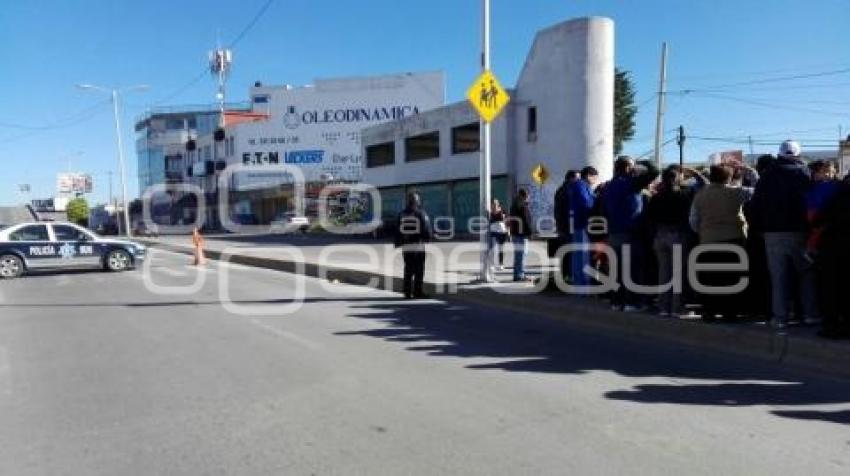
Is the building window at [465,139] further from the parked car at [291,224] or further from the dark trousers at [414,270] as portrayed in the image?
the dark trousers at [414,270]

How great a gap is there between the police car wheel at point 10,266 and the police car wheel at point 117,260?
2152 mm

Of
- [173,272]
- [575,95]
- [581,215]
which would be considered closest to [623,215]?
[581,215]

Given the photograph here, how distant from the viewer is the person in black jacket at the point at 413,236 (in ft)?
45.6

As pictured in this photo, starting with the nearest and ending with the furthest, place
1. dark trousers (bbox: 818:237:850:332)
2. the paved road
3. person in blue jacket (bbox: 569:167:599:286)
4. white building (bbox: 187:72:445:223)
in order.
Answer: the paved road < dark trousers (bbox: 818:237:850:332) < person in blue jacket (bbox: 569:167:599:286) < white building (bbox: 187:72:445:223)

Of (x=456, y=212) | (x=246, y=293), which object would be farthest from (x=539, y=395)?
(x=456, y=212)

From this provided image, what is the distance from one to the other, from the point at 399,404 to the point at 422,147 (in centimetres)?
4035

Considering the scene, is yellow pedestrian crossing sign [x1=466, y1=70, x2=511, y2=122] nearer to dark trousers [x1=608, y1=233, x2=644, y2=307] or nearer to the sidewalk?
the sidewalk

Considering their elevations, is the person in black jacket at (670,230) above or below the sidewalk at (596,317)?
above

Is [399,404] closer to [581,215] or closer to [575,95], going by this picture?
[581,215]

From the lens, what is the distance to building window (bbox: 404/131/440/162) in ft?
148

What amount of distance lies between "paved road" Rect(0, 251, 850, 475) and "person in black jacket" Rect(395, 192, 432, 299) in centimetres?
277

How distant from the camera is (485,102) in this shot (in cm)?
1459

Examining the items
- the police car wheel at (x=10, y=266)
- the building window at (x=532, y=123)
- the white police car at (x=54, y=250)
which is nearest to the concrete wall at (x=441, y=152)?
the building window at (x=532, y=123)

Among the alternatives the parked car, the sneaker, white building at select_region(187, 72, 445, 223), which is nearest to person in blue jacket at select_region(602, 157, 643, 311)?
the sneaker
